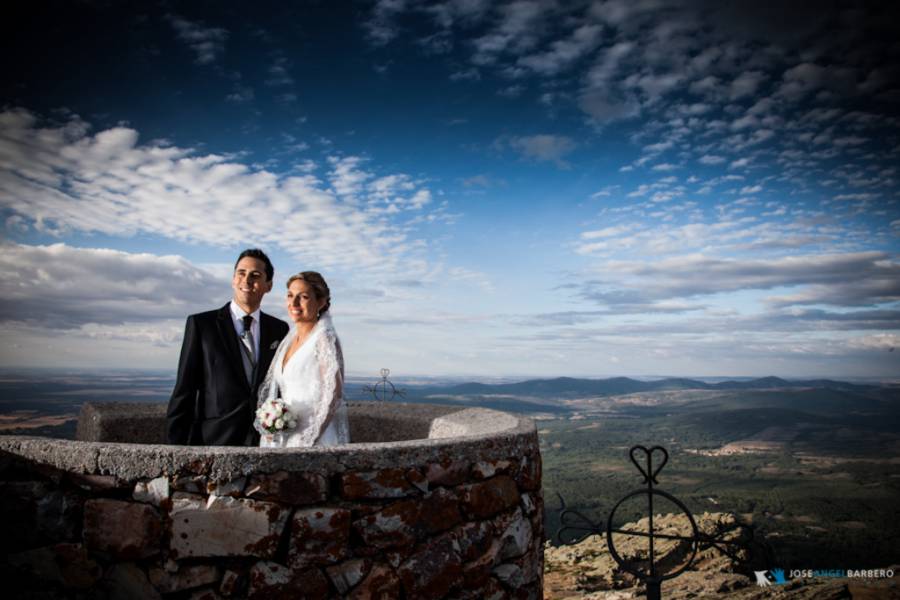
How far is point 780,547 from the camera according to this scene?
A: 31.9m

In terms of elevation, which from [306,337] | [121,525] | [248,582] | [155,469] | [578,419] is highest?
[306,337]

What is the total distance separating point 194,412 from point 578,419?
107 metres

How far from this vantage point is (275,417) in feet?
11.5

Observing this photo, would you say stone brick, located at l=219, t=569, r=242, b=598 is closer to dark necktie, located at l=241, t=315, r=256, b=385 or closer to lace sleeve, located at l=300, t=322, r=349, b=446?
lace sleeve, located at l=300, t=322, r=349, b=446

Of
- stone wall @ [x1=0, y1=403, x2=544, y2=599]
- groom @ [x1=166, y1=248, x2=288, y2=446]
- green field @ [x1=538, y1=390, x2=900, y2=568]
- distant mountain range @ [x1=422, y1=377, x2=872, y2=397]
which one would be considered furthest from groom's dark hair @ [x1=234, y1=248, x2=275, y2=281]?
distant mountain range @ [x1=422, y1=377, x2=872, y2=397]

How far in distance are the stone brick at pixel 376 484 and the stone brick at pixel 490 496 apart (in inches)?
15.4

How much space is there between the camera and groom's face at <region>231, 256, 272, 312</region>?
390cm

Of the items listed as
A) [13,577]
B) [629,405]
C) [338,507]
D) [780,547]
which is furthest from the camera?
[629,405]

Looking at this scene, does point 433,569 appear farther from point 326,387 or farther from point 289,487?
point 326,387

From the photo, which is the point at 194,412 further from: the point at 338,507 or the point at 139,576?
the point at 338,507

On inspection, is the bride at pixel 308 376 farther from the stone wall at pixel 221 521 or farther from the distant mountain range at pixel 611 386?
the distant mountain range at pixel 611 386

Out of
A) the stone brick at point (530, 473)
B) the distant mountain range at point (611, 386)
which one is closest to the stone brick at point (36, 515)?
the stone brick at point (530, 473)

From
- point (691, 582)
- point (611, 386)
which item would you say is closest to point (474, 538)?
point (691, 582)

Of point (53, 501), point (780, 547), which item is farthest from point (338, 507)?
point (780, 547)
